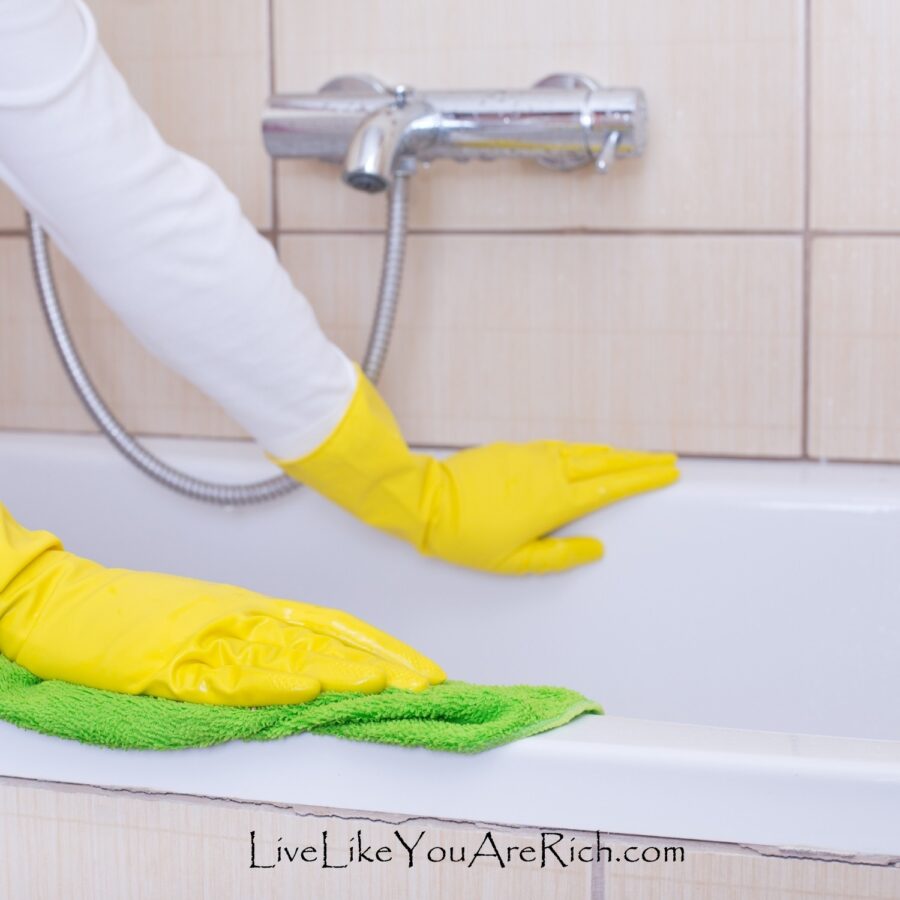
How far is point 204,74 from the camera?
1.24 m

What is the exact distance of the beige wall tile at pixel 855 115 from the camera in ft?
3.62

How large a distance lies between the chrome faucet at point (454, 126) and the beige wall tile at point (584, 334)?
0.37 ft

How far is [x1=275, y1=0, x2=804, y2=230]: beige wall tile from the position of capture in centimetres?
113

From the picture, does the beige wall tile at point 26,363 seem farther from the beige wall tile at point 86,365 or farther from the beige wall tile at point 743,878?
the beige wall tile at point 743,878

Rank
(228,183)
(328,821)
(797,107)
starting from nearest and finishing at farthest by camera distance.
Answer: (328,821), (797,107), (228,183)

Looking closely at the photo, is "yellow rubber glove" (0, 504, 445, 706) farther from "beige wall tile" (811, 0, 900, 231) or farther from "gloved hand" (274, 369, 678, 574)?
"beige wall tile" (811, 0, 900, 231)

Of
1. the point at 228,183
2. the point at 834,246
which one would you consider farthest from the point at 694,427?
the point at 228,183

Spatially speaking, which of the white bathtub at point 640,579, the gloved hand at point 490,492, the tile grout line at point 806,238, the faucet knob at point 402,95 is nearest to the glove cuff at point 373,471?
the gloved hand at point 490,492

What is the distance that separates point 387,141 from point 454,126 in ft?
0.28

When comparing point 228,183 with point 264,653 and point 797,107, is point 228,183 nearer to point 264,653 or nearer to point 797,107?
point 797,107

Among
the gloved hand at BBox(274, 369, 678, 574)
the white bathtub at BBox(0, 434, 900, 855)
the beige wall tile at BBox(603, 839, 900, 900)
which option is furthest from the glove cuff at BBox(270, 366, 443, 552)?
the beige wall tile at BBox(603, 839, 900, 900)

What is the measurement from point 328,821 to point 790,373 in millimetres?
712

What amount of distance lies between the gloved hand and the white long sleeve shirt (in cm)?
6

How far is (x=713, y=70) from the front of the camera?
114 cm
